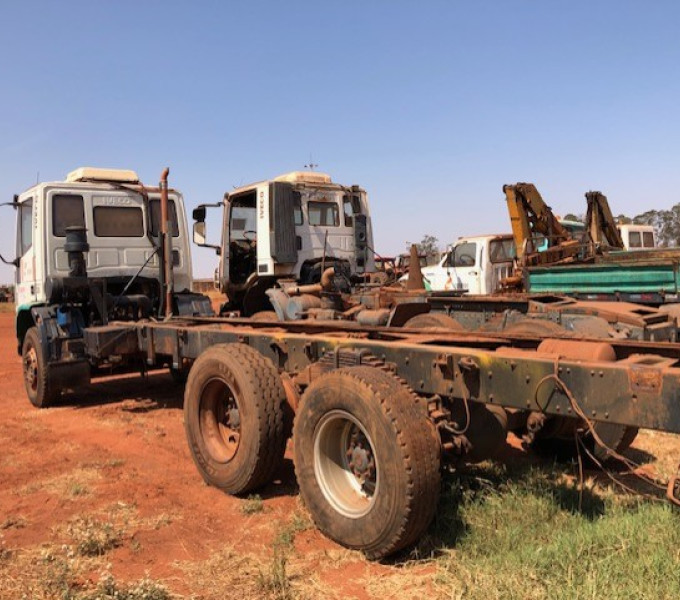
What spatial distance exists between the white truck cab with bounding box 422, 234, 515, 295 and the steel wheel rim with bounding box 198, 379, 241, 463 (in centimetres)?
982

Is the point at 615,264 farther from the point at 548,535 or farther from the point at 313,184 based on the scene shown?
the point at 548,535

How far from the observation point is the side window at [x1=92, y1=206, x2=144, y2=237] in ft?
28.9

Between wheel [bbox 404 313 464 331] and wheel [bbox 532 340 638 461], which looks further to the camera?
wheel [bbox 404 313 464 331]

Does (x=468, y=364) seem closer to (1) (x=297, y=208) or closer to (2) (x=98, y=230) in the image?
(2) (x=98, y=230)

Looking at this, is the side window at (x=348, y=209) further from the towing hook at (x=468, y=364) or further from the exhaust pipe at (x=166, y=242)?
the towing hook at (x=468, y=364)

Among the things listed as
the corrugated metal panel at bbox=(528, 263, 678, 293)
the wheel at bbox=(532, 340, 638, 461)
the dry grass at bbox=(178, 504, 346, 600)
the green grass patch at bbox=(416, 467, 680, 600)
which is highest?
the corrugated metal panel at bbox=(528, 263, 678, 293)

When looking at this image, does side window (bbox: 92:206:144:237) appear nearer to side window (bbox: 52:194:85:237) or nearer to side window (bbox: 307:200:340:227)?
side window (bbox: 52:194:85:237)

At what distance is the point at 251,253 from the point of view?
10.6m

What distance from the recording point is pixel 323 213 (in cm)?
1039

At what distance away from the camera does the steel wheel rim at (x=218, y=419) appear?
15.9 ft

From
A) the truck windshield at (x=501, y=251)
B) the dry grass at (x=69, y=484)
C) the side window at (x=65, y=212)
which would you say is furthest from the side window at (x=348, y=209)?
Result: the dry grass at (x=69, y=484)

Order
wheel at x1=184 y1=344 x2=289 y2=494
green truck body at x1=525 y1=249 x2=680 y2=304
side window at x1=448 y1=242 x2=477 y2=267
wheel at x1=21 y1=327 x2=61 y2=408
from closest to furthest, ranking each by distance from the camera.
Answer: wheel at x1=184 y1=344 x2=289 y2=494, wheel at x1=21 y1=327 x2=61 y2=408, green truck body at x1=525 y1=249 x2=680 y2=304, side window at x1=448 y1=242 x2=477 y2=267

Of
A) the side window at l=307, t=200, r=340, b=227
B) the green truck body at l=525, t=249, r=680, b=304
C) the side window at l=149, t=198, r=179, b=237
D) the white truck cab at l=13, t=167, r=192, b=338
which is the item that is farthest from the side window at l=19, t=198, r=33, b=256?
the green truck body at l=525, t=249, r=680, b=304

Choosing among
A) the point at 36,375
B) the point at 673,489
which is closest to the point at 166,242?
the point at 36,375
